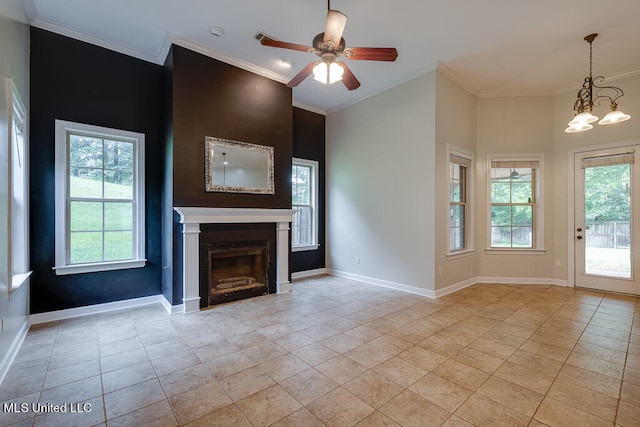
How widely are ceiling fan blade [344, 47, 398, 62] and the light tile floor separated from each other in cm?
266

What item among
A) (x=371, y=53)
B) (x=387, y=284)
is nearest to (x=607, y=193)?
(x=387, y=284)

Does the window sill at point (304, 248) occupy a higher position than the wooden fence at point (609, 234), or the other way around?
the wooden fence at point (609, 234)

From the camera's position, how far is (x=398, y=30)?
11.1 ft

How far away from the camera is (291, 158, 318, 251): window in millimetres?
5668

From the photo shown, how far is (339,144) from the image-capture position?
18.8 ft

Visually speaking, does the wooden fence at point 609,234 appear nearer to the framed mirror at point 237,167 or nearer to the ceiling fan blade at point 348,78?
the ceiling fan blade at point 348,78

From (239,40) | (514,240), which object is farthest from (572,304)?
(239,40)

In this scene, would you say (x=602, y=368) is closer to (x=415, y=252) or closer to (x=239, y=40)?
(x=415, y=252)

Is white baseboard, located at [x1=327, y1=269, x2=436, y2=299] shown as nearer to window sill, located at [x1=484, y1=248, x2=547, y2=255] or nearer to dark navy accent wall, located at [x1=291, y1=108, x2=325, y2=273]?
dark navy accent wall, located at [x1=291, y1=108, x2=325, y2=273]

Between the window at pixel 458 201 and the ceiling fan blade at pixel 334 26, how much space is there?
9.50ft

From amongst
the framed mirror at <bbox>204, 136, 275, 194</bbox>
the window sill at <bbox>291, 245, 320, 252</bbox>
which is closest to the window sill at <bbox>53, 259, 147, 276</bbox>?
the framed mirror at <bbox>204, 136, 275, 194</bbox>

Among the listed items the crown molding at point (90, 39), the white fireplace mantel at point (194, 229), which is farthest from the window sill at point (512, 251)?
the crown molding at point (90, 39)

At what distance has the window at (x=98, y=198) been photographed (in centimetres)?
337

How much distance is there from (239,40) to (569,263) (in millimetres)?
6123
